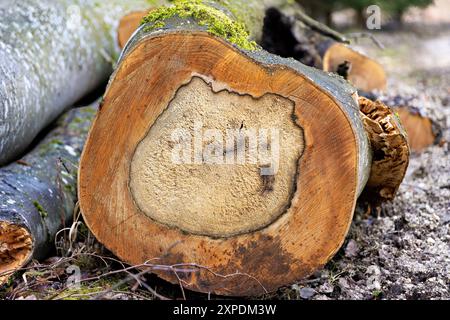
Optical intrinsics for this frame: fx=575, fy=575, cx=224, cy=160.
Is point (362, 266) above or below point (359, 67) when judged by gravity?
below

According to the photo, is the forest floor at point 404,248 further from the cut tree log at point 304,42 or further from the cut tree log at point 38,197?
the cut tree log at point 38,197

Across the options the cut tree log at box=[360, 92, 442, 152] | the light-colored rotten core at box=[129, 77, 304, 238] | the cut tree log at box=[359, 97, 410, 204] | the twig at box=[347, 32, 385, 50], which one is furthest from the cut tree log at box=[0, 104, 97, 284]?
the cut tree log at box=[360, 92, 442, 152]

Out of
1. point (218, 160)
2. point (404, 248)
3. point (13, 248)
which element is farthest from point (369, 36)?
point (13, 248)

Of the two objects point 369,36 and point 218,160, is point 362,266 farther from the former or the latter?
point 369,36

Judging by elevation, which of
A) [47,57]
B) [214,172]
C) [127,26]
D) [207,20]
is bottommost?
[214,172]

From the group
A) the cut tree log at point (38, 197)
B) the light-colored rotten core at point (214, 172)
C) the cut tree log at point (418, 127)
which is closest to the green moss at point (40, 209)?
the cut tree log at point (38, 197)

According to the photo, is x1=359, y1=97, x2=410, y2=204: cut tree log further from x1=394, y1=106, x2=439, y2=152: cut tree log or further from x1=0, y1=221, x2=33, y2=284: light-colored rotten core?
x1=0, y1=221, x2=33, y2=284: light-colored rotten core

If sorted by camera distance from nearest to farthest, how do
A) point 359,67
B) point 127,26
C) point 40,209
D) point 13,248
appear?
point 13,248 < point 40,209 < point 127,26 < point 359,67
